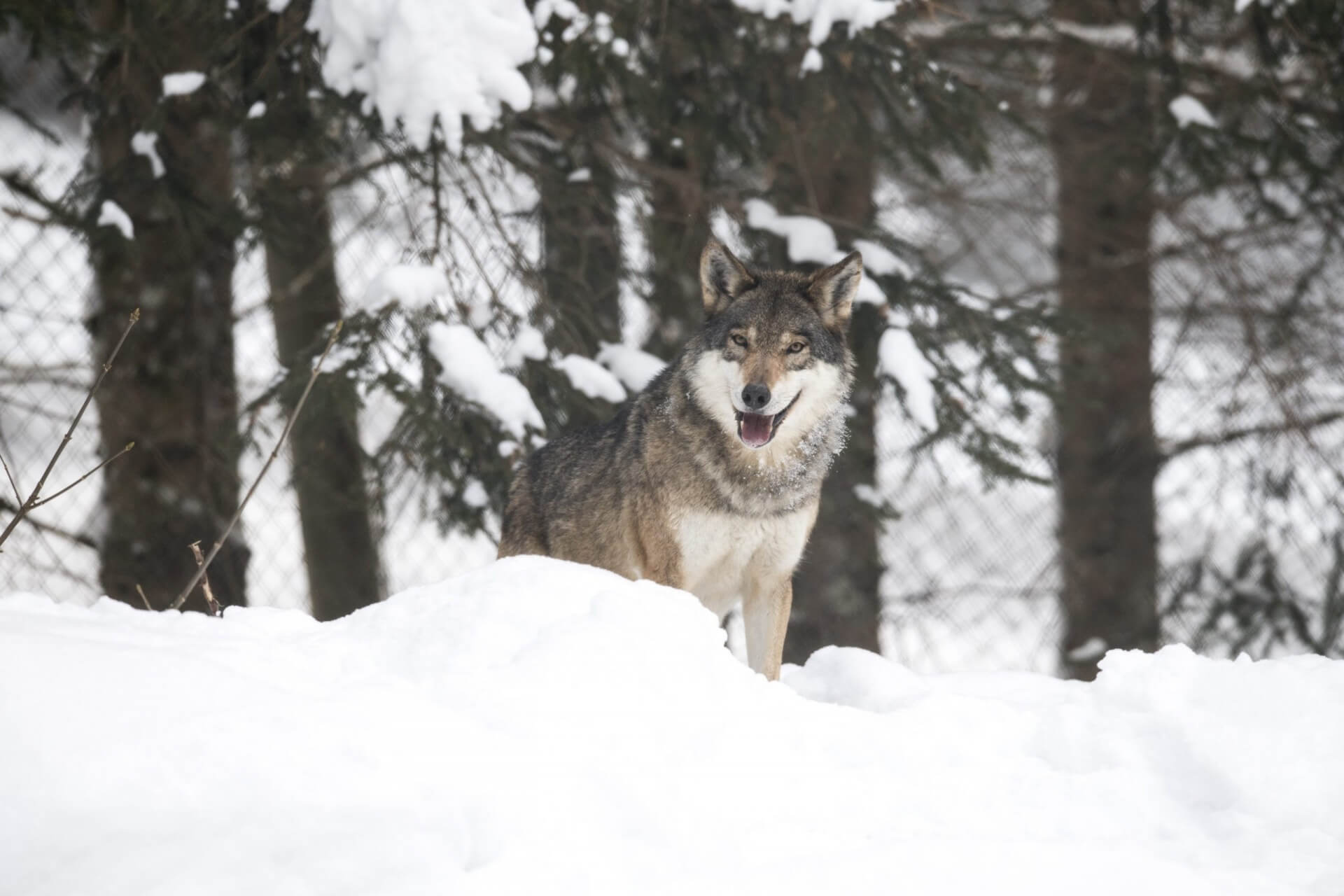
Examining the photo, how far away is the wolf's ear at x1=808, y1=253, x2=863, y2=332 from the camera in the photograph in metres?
4.46

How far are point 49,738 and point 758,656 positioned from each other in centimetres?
286

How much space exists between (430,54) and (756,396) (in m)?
1.85

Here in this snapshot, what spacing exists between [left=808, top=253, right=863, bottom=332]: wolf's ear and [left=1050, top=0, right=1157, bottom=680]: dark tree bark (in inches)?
132

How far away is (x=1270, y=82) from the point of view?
6.24 meters

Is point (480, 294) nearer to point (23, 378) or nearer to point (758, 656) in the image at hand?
point (758, 656)

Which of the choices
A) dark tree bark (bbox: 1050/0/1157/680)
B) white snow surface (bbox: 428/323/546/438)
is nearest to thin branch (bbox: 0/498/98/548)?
white snow surface (bbox: 428/323/546/438)

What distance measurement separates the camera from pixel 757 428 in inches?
162

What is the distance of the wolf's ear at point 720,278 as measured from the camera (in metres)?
4.49

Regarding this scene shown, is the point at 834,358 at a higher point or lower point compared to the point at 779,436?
higher

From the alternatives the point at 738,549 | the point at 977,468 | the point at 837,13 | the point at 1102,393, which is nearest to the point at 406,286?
the point at 738,549

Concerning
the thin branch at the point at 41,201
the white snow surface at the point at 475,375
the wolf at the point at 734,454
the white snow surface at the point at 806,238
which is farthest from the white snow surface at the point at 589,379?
the thin branch at the point at 41,201

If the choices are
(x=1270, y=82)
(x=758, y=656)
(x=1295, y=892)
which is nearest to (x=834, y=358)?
(x=758, y=656)

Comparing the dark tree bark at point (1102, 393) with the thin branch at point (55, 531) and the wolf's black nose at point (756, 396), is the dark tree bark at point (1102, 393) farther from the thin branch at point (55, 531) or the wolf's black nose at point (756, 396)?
the thin branch at point (55, 531)

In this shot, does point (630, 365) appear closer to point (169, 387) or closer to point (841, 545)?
point (841, 545)
